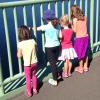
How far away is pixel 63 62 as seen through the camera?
6.46 meters

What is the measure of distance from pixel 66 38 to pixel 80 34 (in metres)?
0.40

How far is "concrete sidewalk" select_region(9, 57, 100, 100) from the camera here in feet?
17.1

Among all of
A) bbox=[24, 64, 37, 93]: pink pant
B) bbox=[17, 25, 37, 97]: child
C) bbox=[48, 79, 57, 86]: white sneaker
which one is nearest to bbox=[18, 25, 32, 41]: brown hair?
bbox=[17, 25, 37, 97]: child

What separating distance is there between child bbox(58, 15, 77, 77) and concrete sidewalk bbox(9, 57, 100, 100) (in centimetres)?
17

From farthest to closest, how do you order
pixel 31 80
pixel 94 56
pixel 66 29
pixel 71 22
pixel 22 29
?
1. pixel 94 56
2. pixel 71 22
3. pixel 66 29
4. pixel 31 80
5. pixel 22 29

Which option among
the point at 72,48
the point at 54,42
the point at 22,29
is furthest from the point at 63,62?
the point at 22,29

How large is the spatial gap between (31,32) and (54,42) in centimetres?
43

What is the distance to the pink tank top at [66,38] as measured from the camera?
228 inches

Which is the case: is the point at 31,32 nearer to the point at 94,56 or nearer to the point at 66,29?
the point at 66,29

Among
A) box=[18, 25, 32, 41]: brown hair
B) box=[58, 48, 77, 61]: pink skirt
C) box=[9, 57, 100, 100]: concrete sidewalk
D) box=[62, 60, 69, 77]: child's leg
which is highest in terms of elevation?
box=[18, 25, 32, 41]: brown hair

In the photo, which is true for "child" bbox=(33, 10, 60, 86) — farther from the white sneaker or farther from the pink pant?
the pink pant

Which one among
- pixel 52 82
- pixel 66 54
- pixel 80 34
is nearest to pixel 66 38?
pixel 66 54

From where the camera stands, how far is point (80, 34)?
612 cm

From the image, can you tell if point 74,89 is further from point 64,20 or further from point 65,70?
point 64,20
